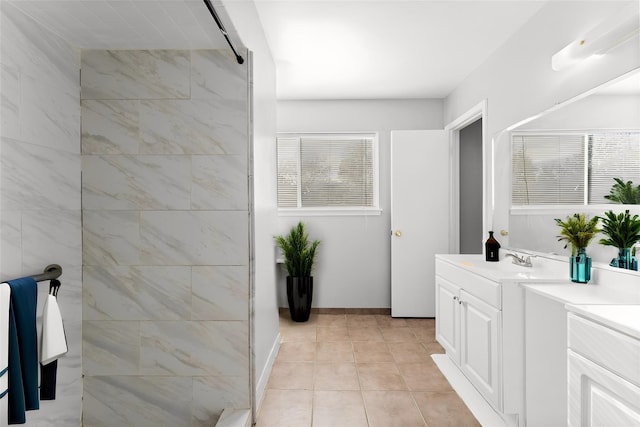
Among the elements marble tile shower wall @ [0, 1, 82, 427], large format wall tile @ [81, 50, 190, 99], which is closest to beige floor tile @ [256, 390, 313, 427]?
marble tile shower wall @ [0, 1, 82, 427]

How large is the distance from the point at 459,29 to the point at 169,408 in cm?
320

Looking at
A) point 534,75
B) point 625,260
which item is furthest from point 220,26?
point 625,260

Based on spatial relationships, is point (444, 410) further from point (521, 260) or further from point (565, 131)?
point (565, 131)

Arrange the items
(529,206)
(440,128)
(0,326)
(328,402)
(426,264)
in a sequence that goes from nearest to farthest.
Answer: (0,326) → (328,402) → (529,206) → (426,264) → (440,128)

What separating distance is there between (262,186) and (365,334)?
2022 millimetres

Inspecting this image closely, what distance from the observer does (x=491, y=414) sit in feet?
7.90

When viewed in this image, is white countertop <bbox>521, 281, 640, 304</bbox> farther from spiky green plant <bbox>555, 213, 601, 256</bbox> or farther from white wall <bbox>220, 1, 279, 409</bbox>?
white wall <bbox>220, 1, 279, 409</bbox>

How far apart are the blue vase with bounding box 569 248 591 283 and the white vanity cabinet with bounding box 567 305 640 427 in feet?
1.92

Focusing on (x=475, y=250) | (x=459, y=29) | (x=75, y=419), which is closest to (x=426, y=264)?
(x=475, y=250)

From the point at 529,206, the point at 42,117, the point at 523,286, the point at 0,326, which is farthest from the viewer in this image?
the point at 529,206

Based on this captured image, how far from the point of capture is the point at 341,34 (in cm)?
305

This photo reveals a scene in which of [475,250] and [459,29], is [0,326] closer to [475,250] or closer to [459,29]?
[459,29]

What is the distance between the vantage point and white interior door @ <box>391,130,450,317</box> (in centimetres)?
442

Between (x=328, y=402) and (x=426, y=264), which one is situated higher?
(x=426, y=264)
